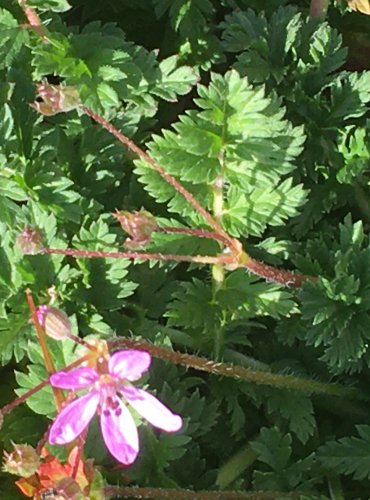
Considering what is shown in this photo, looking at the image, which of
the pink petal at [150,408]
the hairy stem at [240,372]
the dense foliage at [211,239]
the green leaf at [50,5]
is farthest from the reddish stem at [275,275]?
the green leaf at [50,5]

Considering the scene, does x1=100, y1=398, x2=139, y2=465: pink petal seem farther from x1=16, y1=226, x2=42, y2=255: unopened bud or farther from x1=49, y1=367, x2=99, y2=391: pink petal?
x1=16, y1=226, x2=42, y2=255: unopened bud

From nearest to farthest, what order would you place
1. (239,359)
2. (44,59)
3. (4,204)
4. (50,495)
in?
1. (50,495)
2. (4,204)
3. (44,59)
4. (239,359)

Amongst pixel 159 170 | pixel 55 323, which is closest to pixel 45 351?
pixel 55 323

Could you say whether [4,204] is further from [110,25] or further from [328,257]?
[328,257]

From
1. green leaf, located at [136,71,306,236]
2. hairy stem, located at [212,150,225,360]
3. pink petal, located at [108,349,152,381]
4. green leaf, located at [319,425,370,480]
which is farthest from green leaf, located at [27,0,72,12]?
green leaf, located at [319,425,370,480]

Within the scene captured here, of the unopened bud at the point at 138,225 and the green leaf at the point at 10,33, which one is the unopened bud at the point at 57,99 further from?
the green leaf at the point at 10,33

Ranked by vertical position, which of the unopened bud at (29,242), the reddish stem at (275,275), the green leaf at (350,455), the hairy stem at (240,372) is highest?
the unopened bud at (29,242)

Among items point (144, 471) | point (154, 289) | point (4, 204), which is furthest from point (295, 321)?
point (4, 204)
